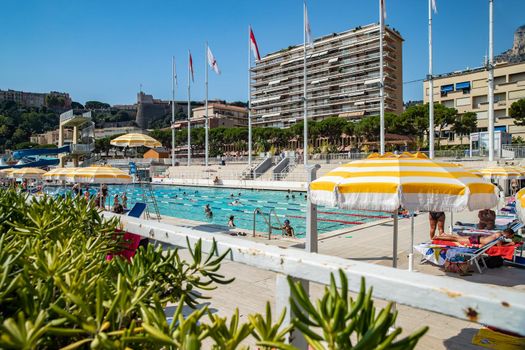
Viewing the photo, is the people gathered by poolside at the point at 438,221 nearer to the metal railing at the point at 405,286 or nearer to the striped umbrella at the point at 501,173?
the striped umbrella at the point at 501,173

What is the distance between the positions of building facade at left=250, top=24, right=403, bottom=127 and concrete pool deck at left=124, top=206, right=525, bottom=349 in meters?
70.1

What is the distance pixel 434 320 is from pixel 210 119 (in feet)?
339

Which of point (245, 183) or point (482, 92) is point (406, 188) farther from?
point (482, 92)

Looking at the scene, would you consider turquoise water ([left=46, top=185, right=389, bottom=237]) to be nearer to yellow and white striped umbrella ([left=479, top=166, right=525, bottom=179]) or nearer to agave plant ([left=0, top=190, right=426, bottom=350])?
yellow and white striped umbrella ([left=479, top=166, right=525, bottom=179])

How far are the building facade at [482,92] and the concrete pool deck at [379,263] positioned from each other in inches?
2209

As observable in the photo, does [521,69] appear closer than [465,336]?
No

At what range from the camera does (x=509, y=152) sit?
103 ft

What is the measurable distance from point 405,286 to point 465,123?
5921 cm

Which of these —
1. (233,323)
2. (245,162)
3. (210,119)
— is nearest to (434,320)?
(233,323)

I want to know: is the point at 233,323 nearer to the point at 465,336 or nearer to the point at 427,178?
the point at 427,178

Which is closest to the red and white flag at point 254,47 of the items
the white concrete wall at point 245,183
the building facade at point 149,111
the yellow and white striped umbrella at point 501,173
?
the white concrete wall at point 245,183

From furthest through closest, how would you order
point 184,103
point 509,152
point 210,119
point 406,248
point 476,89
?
point 184,103, point 210,119, point 476,89, point 509,152, point 406,248

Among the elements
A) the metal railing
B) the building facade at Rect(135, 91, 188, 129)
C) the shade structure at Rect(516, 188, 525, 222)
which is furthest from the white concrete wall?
the building facade at Rect(135, 91, 188, 129)

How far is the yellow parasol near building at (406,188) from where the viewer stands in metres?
3.96
